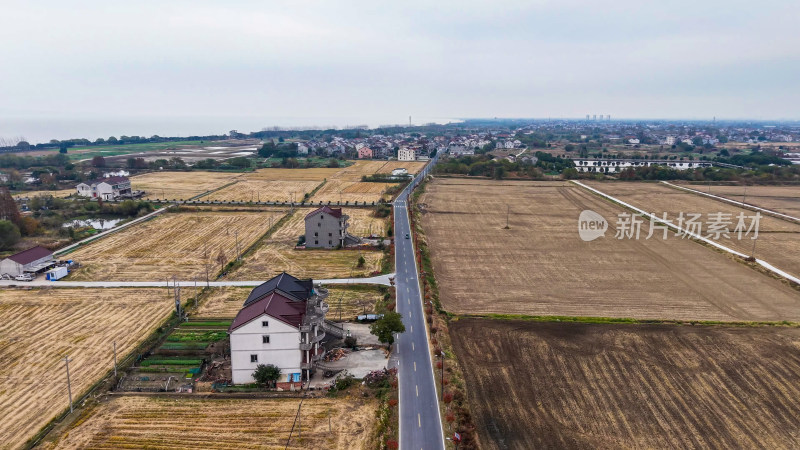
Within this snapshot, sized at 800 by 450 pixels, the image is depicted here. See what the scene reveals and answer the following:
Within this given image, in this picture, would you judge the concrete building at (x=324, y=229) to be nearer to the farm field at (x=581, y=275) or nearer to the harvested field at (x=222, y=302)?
the farm field at (x=581, y=275)

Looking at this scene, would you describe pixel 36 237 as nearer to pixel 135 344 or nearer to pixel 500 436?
pixel 135 344

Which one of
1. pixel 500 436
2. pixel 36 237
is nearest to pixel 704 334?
pixel 500 436

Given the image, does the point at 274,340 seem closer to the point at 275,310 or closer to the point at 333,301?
the point at 275,310

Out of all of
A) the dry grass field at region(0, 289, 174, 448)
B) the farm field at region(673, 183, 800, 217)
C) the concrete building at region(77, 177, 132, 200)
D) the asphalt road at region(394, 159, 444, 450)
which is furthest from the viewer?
the concrete building at region(77, 177, 132, 200)

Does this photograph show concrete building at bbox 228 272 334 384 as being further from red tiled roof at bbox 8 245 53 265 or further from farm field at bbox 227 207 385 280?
red tiled roof at bbox 8 245 53 265

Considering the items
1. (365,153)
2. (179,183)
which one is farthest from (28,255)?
(365,153)

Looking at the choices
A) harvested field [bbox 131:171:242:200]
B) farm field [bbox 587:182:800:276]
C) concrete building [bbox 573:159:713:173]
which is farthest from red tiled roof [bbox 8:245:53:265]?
concrete building [bbox 573:159:713:173]

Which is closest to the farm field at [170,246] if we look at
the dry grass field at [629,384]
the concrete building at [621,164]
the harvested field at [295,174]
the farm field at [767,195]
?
the dry grass field at [629,384]
